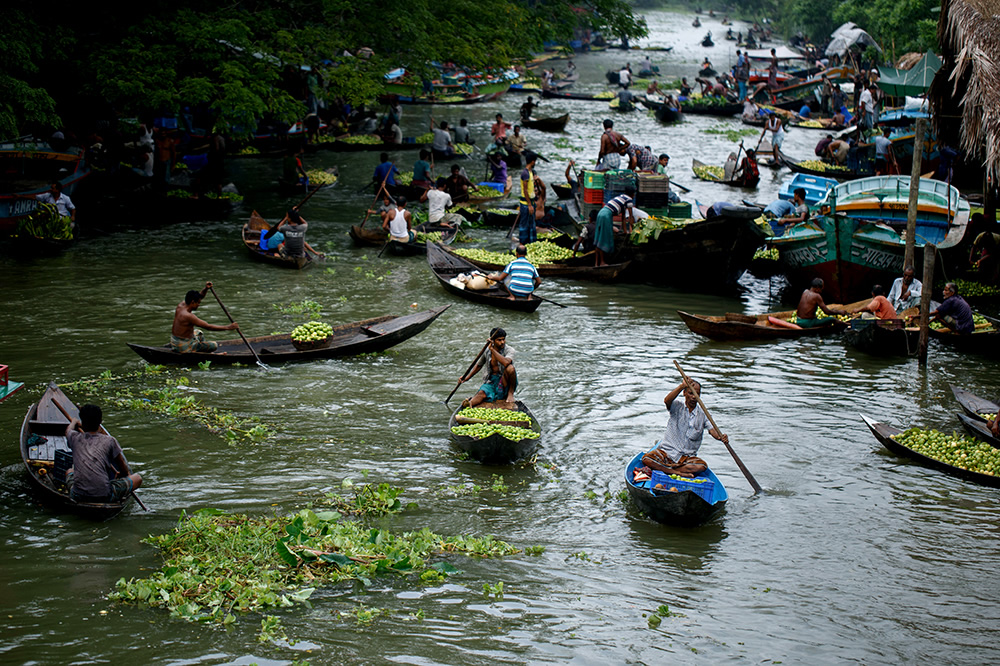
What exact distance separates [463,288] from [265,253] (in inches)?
184

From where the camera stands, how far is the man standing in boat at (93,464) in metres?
8.09

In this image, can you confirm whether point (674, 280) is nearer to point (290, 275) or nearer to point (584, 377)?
point (584, 377)

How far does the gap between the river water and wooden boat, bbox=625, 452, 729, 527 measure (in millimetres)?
150

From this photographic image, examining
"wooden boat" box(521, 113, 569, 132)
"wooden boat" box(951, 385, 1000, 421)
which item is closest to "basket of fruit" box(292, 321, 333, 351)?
"wooden boat" box(951, 385, 1000, 421)

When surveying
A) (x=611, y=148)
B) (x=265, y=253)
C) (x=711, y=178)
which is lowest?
(x=265, y=253)

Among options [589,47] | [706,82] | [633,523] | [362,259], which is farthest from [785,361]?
[589,47]

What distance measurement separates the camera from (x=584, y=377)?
1328cm

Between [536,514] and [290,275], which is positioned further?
[290,275]

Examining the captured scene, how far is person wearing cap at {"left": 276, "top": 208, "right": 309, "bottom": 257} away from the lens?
1788cm

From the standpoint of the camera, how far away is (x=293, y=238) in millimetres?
17906

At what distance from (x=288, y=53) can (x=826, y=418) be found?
15.1 m

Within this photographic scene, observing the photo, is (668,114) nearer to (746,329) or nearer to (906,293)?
(906,293)

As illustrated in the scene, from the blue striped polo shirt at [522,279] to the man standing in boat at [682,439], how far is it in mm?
6910

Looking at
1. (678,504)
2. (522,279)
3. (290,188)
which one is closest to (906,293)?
(522,279)
